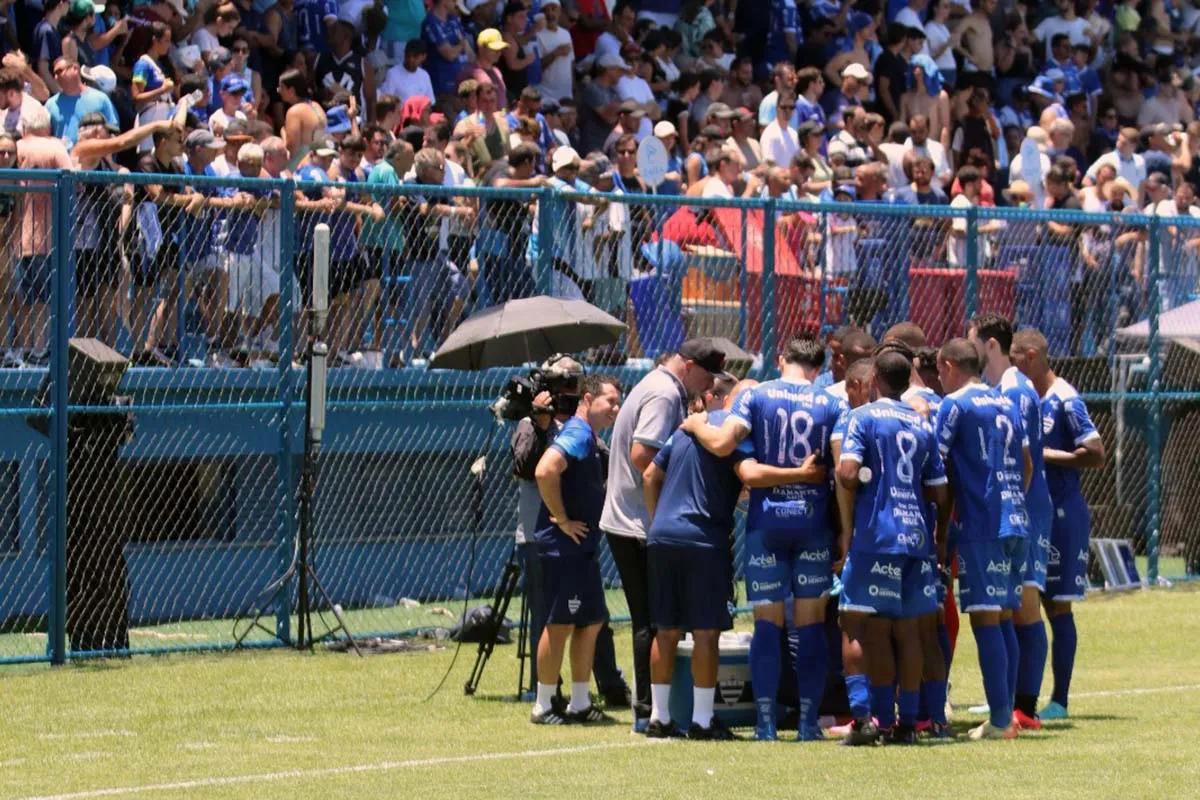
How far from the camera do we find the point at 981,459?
1023 cm

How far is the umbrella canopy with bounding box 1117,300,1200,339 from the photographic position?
17.7 metres

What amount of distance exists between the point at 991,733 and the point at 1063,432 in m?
1.88

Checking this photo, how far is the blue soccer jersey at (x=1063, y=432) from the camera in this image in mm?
11281

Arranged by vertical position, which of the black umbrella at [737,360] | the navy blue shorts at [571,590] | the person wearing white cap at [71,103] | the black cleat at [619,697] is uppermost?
the person wearing white cap at [71,103]

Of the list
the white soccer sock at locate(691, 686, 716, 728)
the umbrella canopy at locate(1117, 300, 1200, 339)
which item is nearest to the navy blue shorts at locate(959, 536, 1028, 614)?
the white soccer sock at locate(691, 686, 716, 728)

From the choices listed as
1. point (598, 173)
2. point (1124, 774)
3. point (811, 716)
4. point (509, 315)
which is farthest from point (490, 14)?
point (1124, 774)

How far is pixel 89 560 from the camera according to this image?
13.0 m

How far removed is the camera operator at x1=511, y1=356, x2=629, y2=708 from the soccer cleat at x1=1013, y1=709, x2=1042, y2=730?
7.10 feet

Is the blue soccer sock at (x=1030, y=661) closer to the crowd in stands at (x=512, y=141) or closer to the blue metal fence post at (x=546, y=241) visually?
the blue metal fence post at (x=546, y=241)

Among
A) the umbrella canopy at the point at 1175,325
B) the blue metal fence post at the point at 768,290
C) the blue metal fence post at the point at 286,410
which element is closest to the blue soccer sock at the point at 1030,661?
the blue metal fence post at the point at 286,410

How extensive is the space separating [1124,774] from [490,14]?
13629 millimetres

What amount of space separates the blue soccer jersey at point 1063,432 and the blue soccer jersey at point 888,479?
5.17 feet

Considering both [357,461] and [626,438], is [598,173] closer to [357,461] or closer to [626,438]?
[357,461]

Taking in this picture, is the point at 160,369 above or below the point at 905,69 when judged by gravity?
below
